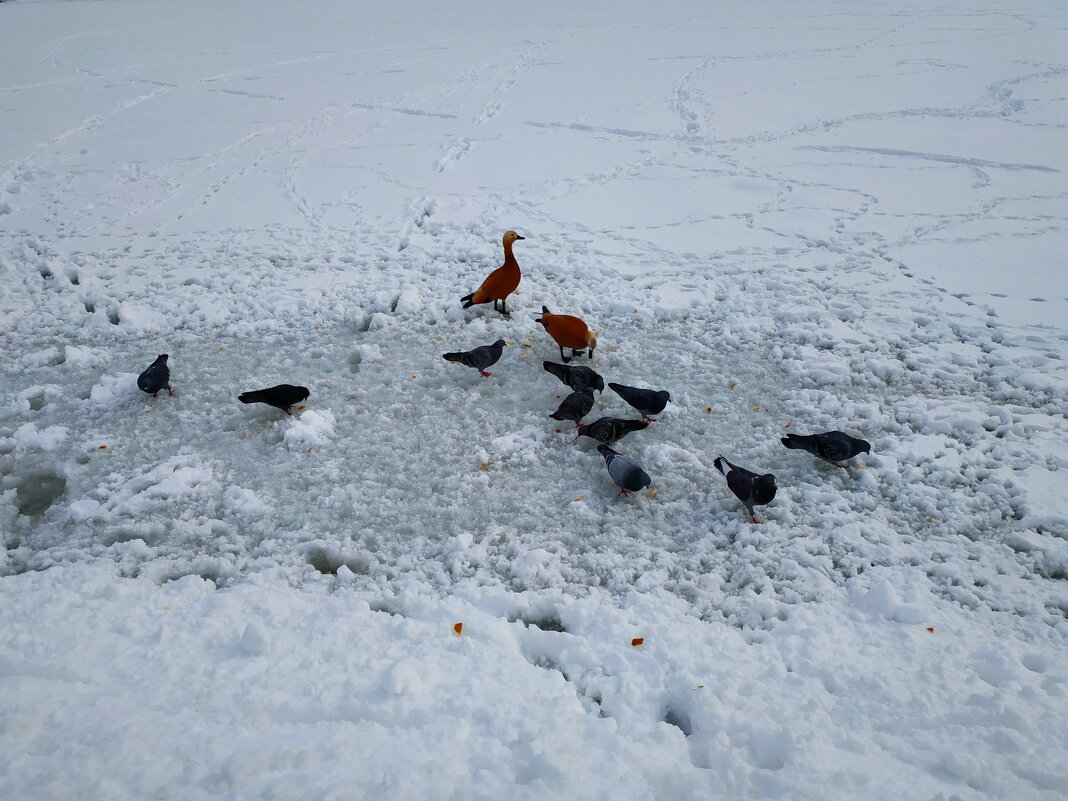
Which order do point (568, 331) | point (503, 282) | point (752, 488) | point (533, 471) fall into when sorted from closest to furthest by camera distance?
point (752, 488) < point (533, 471) < point (568, 331) < point (503, 282)

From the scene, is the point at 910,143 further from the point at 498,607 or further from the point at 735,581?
the point at 498,607

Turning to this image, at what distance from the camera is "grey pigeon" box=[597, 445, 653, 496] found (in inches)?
145

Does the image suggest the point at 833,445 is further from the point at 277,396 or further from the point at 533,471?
the point at 277,396

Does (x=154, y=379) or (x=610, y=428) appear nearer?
(x=610, y=428)

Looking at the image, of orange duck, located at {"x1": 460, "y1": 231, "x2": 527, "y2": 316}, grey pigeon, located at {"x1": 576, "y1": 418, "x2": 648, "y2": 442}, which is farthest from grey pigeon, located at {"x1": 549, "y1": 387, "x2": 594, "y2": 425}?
orange duck, located at {"x1": 460, "y1": 231, "x2": 527, "y2": 316}

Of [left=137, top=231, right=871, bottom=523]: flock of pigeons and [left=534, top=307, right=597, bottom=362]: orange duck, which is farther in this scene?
[left=534, top=307, right=597, bottom=362]: orange duck

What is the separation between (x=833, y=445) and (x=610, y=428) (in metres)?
1.26

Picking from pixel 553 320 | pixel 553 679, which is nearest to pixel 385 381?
pixel 553 320

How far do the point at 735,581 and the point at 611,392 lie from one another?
175 cm

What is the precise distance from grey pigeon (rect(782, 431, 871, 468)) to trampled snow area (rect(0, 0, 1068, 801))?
168mm

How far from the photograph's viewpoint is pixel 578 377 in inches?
175

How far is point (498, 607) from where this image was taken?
10.3ft

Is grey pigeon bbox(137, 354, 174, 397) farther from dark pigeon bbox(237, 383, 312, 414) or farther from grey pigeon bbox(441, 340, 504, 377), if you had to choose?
grey pigeon bbox(441, 340, 504, 377)

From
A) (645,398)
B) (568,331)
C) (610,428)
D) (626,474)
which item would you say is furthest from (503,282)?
(626,474)
